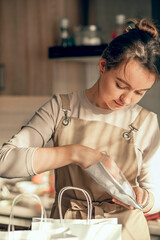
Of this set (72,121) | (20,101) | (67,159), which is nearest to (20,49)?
(20,101)

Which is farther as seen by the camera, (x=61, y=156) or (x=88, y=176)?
(x=88, y=176)

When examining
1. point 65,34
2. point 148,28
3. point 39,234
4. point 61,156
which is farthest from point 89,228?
point 65,34

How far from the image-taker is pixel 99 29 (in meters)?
2.70

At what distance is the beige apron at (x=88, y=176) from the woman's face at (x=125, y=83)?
3.9 inches

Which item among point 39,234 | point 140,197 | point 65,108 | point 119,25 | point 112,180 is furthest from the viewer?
point 119,25

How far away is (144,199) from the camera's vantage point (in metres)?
1.18

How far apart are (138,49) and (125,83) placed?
0.35 feet

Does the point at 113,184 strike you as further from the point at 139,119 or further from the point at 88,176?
the point at 139,119

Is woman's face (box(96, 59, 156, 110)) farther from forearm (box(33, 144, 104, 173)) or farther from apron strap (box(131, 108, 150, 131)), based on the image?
forearm (box(33, 144, 104, 173))

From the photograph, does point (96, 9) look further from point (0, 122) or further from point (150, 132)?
point (150, 132)

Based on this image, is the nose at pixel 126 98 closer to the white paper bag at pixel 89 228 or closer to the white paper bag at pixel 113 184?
the white paper bag at pixel 113 184

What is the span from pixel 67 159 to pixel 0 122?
1755 millimetres

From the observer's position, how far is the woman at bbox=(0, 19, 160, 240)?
3.69 feet

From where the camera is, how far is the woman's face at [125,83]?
1.14 m
